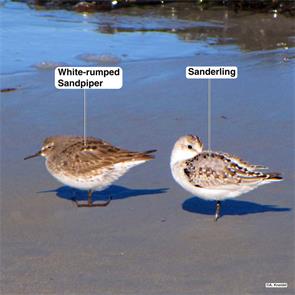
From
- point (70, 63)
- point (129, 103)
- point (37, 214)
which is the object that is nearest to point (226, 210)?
point (37, 214)

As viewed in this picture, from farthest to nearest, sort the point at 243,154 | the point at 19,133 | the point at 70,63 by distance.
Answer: the point at 70,63, the point at 19,133, the point at 243,154

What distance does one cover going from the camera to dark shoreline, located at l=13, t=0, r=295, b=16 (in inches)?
600

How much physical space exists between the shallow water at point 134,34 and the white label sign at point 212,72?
1523mm

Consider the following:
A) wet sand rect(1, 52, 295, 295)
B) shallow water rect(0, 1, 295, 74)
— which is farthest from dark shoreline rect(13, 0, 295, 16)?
wet sand rect(1, 52, 295, 295)

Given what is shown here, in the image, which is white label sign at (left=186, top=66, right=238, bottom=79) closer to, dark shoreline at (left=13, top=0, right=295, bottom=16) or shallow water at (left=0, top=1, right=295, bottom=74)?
shallow water at (left=0, top=1, right=295, bottom=74)

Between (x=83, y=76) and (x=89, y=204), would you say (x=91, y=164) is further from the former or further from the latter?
(x=83, y=76)

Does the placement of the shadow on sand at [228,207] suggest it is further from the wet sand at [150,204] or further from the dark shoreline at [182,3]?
the dark shoreline at [182,3]

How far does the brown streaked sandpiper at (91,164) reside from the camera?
718 centimetres

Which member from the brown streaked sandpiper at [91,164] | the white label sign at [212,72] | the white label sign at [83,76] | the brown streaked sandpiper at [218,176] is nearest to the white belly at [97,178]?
the brown streaked sandpiper at [91,164]

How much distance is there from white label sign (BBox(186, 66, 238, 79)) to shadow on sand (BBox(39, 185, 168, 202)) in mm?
1516

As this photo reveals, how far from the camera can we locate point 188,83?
10.1 m

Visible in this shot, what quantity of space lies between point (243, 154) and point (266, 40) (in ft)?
17.0

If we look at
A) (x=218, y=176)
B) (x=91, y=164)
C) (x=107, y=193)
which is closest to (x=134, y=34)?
(x=107, y=193)

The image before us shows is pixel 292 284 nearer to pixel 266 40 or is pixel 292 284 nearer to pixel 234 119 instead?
pixel 234 119
